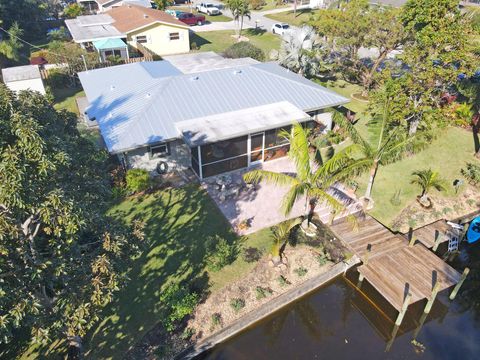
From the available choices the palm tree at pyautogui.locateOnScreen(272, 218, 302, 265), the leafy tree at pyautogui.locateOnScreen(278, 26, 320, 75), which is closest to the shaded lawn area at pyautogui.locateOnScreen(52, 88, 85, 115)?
the leafy tree at pyautogui.locateOnScreen(278, 26, 320, 75)

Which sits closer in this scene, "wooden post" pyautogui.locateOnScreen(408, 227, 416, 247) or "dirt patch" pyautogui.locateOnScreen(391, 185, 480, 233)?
"wooden post" pyautogui.locateOnScreen(408, 227, 416, 247)

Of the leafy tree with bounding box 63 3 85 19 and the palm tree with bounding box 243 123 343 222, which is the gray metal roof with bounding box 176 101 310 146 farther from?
the leafy tree with bounding box 63 3 85 19

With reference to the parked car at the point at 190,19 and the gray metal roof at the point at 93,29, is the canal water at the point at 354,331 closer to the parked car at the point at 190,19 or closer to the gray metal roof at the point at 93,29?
the gray metal roof at the point at 93,29

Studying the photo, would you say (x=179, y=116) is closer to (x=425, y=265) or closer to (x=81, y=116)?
(x=81, y=116)

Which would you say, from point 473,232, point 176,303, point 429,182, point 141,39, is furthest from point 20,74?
point 473,232

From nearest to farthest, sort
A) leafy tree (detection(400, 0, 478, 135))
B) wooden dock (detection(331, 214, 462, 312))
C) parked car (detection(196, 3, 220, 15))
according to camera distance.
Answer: wooden dock (detection(331, 214, 462, 312)) < leafy tree (detection(400, 0, 478, 135)) < parked car (detection(196, 3, 220, 15))

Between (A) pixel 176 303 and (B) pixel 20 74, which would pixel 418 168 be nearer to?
(A) pixel 176 303
